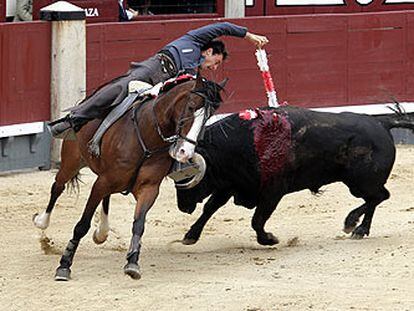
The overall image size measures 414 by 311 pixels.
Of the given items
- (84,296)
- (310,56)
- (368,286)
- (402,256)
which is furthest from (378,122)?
(310,56)

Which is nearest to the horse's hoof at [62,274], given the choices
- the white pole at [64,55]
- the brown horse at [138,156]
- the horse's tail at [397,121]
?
the brown horse at [138,156]

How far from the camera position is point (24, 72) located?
1249 cm

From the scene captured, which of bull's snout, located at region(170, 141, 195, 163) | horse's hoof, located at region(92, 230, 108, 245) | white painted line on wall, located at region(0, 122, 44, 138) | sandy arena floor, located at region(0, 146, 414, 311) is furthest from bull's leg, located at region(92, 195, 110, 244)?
white painted line on wall, located at region(0, 122, 44, 138)

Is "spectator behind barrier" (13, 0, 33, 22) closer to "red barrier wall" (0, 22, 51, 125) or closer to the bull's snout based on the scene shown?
"red barrier wall" (0, 22, 51, 125)

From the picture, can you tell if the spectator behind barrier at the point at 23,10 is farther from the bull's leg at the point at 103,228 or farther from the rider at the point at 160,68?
the bull's leg at the point at 103,228

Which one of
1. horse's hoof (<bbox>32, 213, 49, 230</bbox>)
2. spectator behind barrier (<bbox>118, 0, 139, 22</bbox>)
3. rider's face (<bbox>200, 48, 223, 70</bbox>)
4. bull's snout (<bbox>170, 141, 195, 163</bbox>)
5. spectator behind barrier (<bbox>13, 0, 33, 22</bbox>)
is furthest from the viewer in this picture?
spectator behind barrier (<bbox>118, 0, 139, 22</bbox>)

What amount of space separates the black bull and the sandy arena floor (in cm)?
29

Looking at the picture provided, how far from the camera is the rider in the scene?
8.73m

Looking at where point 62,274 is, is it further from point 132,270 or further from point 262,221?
point 262,221

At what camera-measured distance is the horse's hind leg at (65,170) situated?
9203mm

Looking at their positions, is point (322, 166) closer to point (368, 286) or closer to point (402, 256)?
point (402, 256)

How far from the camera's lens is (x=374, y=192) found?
9.76 meters

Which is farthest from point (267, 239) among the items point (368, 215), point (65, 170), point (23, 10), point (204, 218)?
point (23, 10)

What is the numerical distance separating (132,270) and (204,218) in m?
1.60
